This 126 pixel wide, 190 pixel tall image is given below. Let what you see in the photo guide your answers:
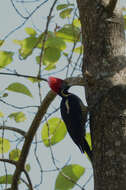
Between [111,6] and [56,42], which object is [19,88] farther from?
[111,6]

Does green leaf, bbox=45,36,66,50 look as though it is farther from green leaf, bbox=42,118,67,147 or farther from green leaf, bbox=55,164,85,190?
green leaf, bbox=55,164,85,190

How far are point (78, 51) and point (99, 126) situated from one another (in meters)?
1.07

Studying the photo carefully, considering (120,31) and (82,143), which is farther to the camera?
(82,143)

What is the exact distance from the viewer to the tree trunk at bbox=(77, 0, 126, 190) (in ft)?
6.75

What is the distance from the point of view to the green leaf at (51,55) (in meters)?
2.59

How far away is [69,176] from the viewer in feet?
7.93

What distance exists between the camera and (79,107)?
11.5ft

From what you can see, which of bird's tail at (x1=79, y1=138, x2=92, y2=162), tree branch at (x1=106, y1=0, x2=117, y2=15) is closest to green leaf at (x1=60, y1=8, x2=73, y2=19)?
tree branch at (x1=106, y1=0, x2=117, y2=15)

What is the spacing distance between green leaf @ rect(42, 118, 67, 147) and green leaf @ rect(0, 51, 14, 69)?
0.59m

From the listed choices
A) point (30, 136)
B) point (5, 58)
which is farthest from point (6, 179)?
point (5, 58)

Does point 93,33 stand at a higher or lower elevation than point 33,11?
lower

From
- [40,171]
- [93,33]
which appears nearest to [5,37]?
[93,33]

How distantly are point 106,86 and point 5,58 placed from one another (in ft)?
2.74

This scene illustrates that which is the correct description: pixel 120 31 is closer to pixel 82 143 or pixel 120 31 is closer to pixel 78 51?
pixel 78 51
